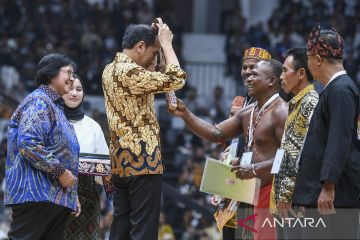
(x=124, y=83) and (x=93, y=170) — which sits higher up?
(x=124, y=83)

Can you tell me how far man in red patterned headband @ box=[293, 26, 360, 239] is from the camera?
21.6 feet

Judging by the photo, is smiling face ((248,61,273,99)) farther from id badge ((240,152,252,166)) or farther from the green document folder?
the green document folder

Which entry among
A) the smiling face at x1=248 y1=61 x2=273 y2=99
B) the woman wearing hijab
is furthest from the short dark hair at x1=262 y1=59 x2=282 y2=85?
the woman wearing hijab

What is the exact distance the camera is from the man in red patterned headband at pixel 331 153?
21.6 feet

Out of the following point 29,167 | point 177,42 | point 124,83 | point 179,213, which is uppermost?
point 124,83

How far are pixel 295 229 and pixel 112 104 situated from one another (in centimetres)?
171

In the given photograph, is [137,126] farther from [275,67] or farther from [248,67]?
[275,67]

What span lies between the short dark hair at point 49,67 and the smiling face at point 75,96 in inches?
27.7

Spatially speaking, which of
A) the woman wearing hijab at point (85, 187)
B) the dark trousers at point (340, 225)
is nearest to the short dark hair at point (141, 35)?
the woman wearing hijab at point (85, 187)

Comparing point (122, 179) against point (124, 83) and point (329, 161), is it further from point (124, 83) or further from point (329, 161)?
point (329, 161)

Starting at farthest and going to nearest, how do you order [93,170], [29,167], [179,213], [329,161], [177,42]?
1. [177,42]
2. [179,213]
3. [93,170]
4. [29,167]
5. [329,161]

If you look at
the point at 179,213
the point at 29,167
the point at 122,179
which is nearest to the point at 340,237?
the point at 122,179

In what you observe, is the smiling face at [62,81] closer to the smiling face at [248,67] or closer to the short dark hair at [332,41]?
the smiling face at [248,67]

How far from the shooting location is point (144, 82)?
24.7ft
